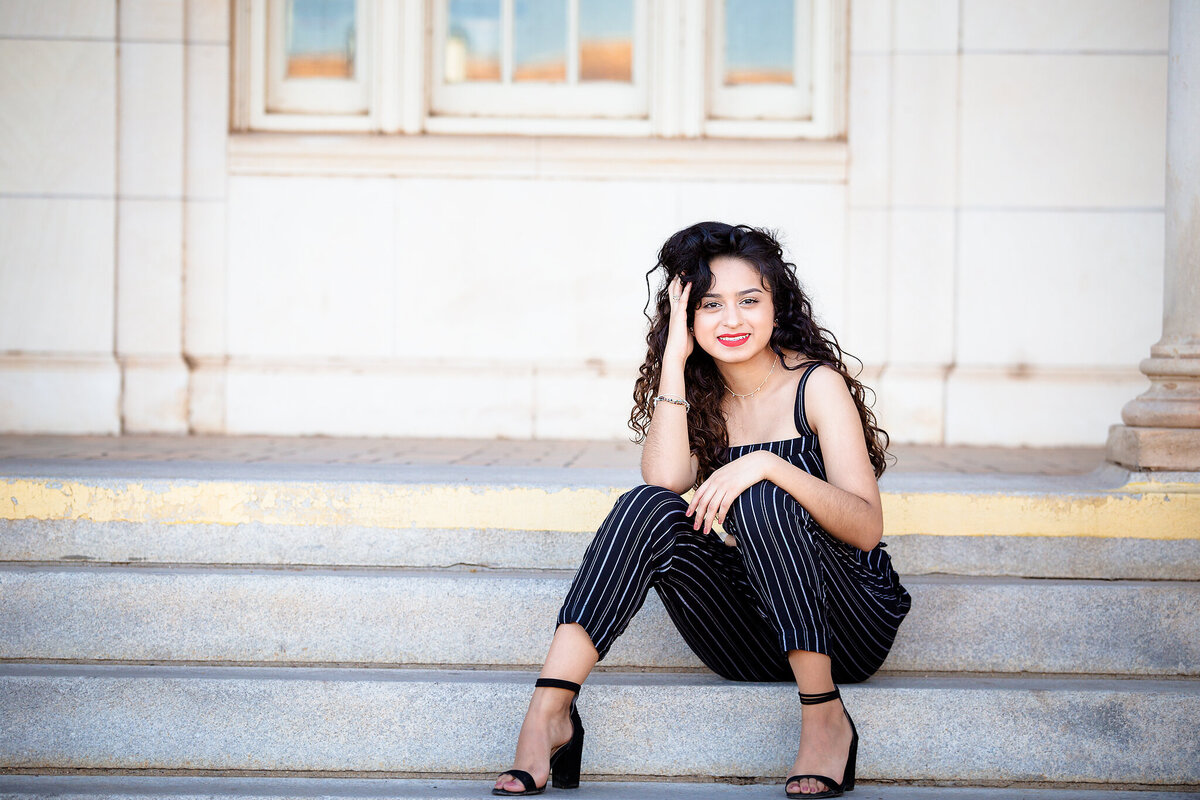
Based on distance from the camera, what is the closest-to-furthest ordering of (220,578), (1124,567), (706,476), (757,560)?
(757,560) → (706,476) → (220,578) → (1124,567)

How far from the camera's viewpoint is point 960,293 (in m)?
5.62

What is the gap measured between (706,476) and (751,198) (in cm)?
320

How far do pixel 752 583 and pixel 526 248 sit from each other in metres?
3.61

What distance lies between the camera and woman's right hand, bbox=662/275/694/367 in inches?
111

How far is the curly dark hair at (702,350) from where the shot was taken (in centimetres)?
278

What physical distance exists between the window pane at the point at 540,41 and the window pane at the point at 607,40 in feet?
0.41

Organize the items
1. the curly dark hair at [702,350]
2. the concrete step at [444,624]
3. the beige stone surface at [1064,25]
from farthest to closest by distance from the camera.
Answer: the beige stone surface at [1064,25] → the concrete step at [444,624] → the curly dark hair at [702,350]

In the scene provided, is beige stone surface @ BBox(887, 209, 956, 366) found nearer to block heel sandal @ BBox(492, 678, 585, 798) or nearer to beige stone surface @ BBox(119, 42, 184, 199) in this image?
block heel sandal @ BBox(492, 678, 585, 798)

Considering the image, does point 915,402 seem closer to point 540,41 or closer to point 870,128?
point 870,128

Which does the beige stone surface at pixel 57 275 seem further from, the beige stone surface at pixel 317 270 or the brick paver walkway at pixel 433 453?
the beige stone surface at pixel 317 270

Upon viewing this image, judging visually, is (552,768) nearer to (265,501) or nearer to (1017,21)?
(265,501)

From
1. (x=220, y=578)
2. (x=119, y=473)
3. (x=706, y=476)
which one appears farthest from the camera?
(x=119, y=473)

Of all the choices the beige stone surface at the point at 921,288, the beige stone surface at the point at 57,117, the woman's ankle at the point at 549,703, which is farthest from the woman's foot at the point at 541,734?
the beige stone surface at the point at 57,117

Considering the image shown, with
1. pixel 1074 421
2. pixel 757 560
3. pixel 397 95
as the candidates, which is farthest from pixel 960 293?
pixel 757 560
